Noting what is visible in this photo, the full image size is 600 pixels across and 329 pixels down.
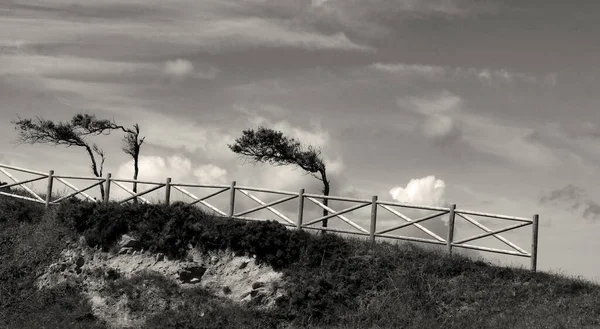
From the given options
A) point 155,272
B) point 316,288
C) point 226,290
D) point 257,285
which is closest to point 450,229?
point 316,288

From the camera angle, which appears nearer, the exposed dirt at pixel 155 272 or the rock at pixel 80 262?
the exposed dirt at pixel 155 272

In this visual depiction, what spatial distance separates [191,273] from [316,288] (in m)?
4.88

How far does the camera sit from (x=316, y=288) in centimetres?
1970

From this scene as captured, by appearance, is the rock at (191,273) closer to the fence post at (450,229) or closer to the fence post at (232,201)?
Answer: the fence post at (232,201)

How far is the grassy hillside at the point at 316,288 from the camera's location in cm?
1861

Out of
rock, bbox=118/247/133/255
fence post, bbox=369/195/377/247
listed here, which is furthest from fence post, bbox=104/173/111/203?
fence post, bbox=369/195/377/247

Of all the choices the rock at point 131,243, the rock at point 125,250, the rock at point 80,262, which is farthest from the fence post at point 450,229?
the rock at point 80,262

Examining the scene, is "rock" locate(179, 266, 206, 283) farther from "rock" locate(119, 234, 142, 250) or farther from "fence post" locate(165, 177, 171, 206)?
"fence post" locate(165, 177, 171, 206)

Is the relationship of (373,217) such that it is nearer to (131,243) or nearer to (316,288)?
(316,288)

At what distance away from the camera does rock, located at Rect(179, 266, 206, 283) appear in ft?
71.3

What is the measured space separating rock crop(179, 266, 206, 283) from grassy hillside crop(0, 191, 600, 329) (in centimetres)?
47

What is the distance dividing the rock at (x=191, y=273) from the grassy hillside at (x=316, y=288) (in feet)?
1.54

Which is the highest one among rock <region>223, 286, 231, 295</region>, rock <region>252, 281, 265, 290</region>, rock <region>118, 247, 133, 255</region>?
rock <region>118, 247, 133, 255</region>

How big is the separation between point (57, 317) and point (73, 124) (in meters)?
20.8
